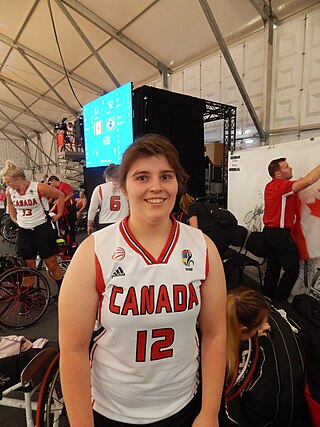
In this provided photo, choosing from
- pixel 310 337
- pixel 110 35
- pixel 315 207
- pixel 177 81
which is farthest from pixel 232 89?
pixel 310 337

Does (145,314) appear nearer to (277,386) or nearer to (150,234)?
(150,234)

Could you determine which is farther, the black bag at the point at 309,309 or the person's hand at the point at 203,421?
the black bag at the point at 309,309

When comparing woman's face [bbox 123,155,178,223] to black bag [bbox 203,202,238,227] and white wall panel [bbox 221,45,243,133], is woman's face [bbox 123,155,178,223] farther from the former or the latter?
white wall panel [bbox 221,45,243,133]

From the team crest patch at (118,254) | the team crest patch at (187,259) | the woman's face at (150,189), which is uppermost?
the woman's face at (150,189)

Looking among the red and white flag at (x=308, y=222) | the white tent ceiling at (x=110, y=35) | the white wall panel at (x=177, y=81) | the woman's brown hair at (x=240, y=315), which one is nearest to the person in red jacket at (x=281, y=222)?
the red and white flag at (x=308, y=222)

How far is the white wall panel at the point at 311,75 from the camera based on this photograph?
3.56m

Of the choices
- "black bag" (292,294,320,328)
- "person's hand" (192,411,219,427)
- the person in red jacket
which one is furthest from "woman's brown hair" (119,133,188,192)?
the person in red jacket

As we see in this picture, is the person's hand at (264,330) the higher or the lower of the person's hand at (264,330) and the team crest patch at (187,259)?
the lower

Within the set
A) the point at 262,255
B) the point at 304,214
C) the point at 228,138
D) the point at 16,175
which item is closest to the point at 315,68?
the point at 228,138

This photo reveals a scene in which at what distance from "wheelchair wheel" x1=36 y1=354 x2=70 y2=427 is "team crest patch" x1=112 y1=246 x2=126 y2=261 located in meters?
0.75

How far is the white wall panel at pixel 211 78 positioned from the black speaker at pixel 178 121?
5.49 feet

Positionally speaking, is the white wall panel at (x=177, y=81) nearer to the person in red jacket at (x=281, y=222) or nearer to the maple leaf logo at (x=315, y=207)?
the person in red jacket at (x=281, y=222)

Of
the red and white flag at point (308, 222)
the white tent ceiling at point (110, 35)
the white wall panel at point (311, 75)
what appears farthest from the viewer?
the white tent ceiling at point (110, 35)

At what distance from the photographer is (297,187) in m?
2.11
